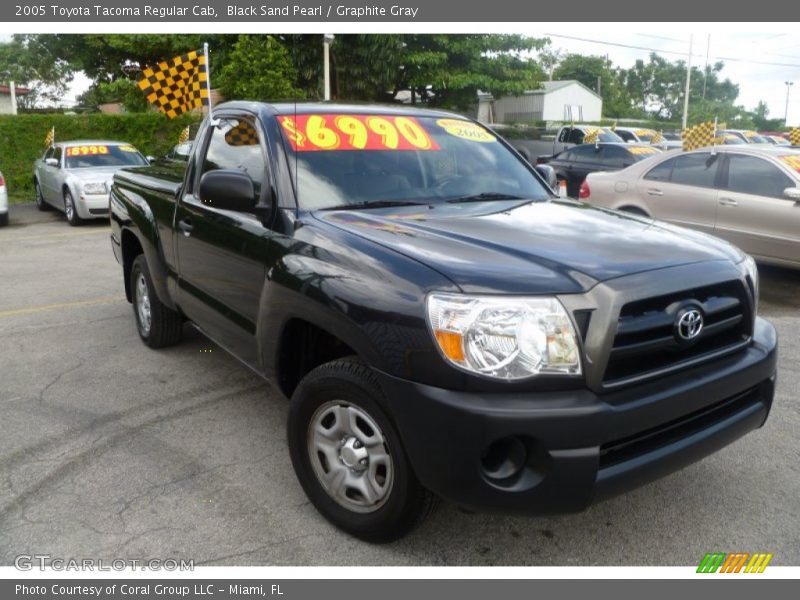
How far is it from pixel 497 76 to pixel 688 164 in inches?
833

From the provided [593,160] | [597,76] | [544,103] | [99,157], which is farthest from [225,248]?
[597,76]

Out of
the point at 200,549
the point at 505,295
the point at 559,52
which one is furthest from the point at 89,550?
the point at 559,52

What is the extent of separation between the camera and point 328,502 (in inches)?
118

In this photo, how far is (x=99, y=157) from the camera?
1374cm

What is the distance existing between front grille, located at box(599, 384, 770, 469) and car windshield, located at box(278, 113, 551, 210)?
1.53 m

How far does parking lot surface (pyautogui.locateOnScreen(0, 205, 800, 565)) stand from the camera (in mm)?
2883

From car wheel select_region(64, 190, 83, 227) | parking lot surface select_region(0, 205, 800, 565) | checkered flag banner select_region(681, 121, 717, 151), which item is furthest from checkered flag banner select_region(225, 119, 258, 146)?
checkered flag banner select_region(681, 121, 717, 151)

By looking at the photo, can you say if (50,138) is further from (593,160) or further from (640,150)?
(640,150)

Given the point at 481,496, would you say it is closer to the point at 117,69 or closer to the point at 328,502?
the point at 328,502

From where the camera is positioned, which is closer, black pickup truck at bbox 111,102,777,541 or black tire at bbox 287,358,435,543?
black pickup truck at bbox 111,102,777,541

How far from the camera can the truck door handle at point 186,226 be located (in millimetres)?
4234

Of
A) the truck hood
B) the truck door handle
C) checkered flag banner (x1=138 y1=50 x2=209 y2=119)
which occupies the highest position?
checkered flag banner (x1=138 y1=50 x2=209 y2=119)

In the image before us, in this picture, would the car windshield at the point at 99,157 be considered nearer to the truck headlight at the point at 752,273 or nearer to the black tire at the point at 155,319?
the black tire at the point at 155,319

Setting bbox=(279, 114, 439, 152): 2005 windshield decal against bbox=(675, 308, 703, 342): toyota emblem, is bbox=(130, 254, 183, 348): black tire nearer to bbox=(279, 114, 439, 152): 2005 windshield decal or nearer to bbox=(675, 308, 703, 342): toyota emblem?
bbox=(279, 114, 439, 152): 2005 windshield decal
